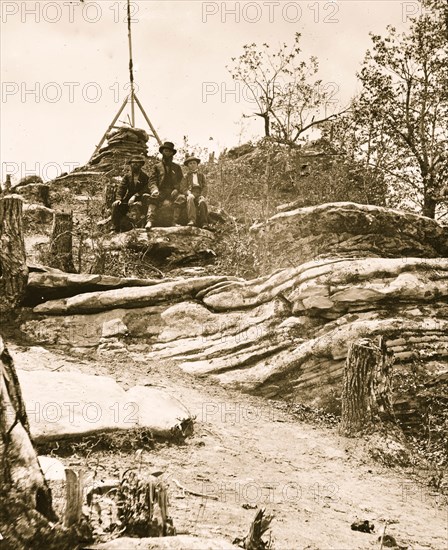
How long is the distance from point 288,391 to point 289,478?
2543 millimetres

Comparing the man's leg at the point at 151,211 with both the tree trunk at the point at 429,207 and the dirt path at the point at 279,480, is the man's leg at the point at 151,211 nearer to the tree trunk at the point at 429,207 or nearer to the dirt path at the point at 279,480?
the dirt path at the point at 279,480

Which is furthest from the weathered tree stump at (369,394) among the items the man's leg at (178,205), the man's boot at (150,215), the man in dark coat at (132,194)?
the man in dark coat at (132,194)

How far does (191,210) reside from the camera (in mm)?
14297

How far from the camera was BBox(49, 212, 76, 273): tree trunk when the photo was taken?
1209 centimetres

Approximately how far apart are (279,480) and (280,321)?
11.8ft

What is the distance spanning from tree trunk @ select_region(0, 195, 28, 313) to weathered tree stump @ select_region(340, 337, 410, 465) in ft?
18.3

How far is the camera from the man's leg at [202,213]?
1442 cm

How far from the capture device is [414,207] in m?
17.0

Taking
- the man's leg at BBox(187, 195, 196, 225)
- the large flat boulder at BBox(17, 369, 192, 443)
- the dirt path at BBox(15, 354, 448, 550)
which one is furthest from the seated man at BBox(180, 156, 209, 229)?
the large flat boulder at BBox(17, 369, 192, 443)

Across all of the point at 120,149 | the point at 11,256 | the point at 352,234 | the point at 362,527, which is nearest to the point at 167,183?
the point at 352,234

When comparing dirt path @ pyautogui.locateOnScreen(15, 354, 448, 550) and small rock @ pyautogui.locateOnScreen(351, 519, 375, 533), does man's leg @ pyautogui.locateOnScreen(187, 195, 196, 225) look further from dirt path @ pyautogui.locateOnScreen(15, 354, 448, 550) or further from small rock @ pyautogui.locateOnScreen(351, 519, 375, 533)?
small rock @ pyautogui.locateOnScreen(351, 519, 375, 533)

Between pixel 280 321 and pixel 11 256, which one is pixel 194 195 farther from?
pixel 280 321

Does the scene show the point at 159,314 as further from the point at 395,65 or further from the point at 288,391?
the point at 395,65

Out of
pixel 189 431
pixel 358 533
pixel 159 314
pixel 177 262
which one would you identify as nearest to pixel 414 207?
pixel 177 262
